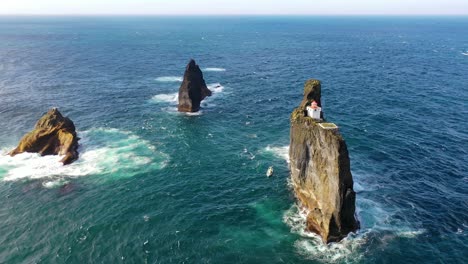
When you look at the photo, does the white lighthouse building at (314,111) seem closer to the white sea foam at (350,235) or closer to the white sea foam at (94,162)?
the white sea foam at (350,235)

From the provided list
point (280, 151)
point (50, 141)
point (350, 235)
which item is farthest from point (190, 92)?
point (350, 235)

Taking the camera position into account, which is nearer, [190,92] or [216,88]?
[190,92]

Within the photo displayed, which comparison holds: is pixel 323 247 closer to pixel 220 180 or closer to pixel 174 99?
pixel 220 180

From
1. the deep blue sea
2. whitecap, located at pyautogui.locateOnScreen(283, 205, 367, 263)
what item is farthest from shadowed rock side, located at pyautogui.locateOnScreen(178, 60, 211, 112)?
whitecap, located at pyautogui.locateOnScreen(283, 205, 367, 263)

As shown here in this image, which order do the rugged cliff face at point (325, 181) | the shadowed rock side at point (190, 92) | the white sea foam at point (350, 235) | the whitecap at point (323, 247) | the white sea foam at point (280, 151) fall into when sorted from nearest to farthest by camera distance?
the whitecap at point (323, 247) → the white sea foam at point (350, 235) → the rugged cliff face at point (325, 181) → the white sea foam at point (280, 151) → the shadowed rock side at point (190, 92)

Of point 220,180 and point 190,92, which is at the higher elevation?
point 190,92

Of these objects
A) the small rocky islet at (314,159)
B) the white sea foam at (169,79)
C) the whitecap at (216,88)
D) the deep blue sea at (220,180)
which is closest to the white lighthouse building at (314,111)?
the small rocky islet at (314,159)

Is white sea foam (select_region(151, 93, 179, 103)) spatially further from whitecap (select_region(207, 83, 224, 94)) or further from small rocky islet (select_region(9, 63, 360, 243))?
small rocky islet (select_region(9, 63, 360, 243))

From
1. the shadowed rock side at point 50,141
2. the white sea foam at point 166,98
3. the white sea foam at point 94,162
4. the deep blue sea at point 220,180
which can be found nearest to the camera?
the deep blue sea at point 220,180
